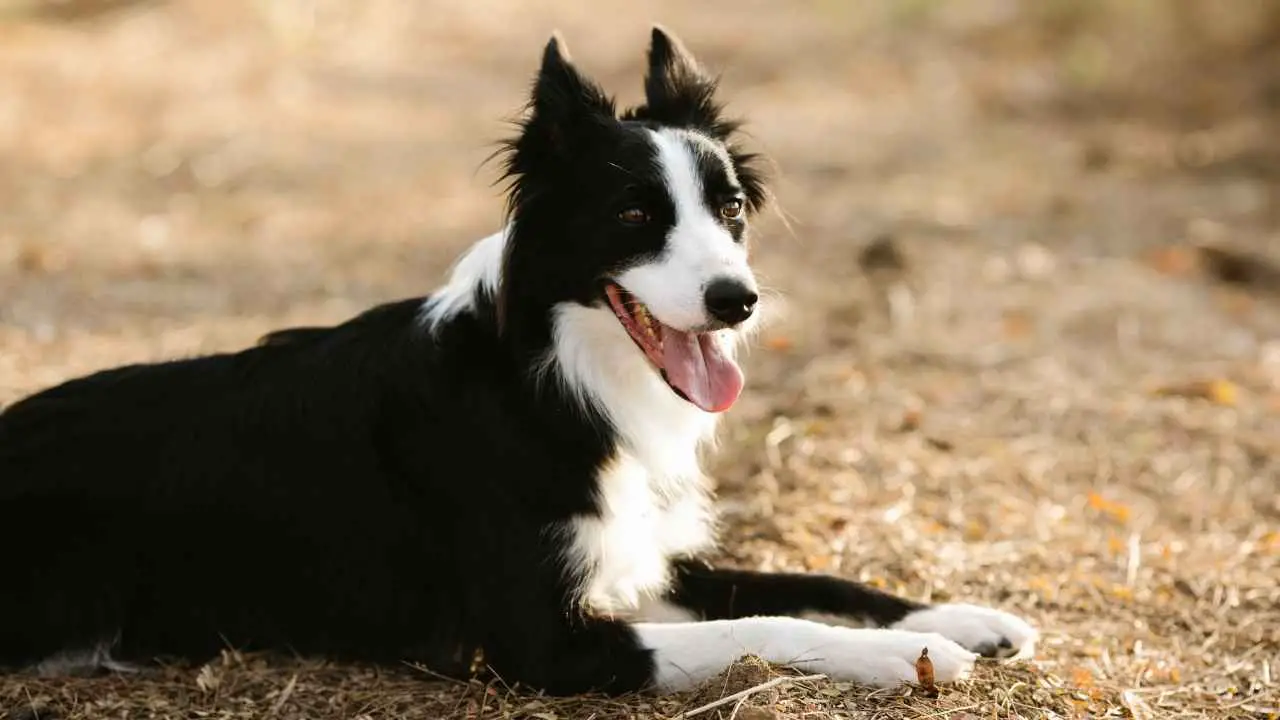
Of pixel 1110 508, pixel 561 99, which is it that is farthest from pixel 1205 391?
pixel 561 99

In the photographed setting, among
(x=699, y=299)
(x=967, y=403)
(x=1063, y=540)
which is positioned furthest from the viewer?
(x=967, y=403)

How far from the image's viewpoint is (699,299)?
3588 millimetres

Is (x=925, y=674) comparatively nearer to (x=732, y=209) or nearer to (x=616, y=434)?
(x=616, y=434)

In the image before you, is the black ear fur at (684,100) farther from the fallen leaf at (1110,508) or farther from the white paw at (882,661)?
the fallen leaf at (1110,508)

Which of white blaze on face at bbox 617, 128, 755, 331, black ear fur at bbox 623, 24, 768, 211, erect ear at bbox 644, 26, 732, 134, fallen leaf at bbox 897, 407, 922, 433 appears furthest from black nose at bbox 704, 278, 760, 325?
fallen leaf at bbox 897, 407, 922, 433

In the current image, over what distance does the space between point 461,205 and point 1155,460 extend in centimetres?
570

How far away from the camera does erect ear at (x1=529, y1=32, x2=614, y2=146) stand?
12.5ft

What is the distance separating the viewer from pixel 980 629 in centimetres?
399

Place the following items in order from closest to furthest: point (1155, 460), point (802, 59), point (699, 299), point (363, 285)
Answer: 1. point (699, 299)
2. point (1155, 460)
3. point (363, 285)
4. point (802, 59)

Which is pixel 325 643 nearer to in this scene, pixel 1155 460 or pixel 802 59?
pixel 1155 460

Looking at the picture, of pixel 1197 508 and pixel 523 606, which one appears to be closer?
pixel 523 606

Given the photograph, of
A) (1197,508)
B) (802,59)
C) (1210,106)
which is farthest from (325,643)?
(802,59)

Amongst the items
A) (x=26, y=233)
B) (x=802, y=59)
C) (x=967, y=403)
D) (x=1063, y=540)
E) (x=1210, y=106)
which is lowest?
(x=1063, y=540)

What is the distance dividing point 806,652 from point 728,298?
3.21 ft
